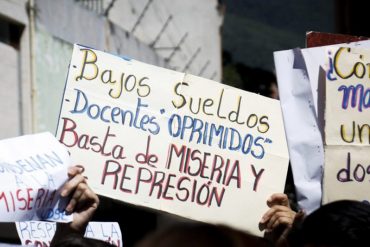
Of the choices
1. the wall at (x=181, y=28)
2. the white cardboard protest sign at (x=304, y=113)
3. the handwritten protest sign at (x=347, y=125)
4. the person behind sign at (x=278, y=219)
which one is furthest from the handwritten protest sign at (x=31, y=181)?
the wall at (x=181, y=28)

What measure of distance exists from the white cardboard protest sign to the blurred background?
0.64 meters

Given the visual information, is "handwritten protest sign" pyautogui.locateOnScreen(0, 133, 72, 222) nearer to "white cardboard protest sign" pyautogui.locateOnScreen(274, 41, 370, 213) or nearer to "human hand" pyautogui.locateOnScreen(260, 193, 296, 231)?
"human hand" pyautogui.locateOnScreen(260, 193, 296, 231)

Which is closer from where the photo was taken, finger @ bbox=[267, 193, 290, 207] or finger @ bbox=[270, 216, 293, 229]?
finger @ bbox=[270, 216, 293, 229]

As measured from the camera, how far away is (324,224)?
309 centimetres

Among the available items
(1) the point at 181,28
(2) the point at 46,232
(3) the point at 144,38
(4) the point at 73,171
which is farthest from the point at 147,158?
(1) the point at 181,28

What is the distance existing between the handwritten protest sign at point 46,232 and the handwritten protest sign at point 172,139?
625 millimetres

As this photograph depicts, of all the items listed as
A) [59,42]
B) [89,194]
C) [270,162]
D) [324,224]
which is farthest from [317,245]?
[59,42]

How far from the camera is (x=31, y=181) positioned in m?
4.09

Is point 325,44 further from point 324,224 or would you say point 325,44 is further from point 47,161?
point 324,224

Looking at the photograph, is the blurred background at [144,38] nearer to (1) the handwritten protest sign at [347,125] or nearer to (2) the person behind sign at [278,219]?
(2) the person behind sign at [278,219]

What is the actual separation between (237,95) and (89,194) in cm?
98

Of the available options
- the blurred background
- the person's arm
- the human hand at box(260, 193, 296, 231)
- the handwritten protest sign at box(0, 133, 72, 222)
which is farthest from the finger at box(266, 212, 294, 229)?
the handwritten protest sign at box(0, 133, 72, 222)

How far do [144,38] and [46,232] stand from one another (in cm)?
1031

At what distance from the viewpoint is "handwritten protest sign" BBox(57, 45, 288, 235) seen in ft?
14.7
